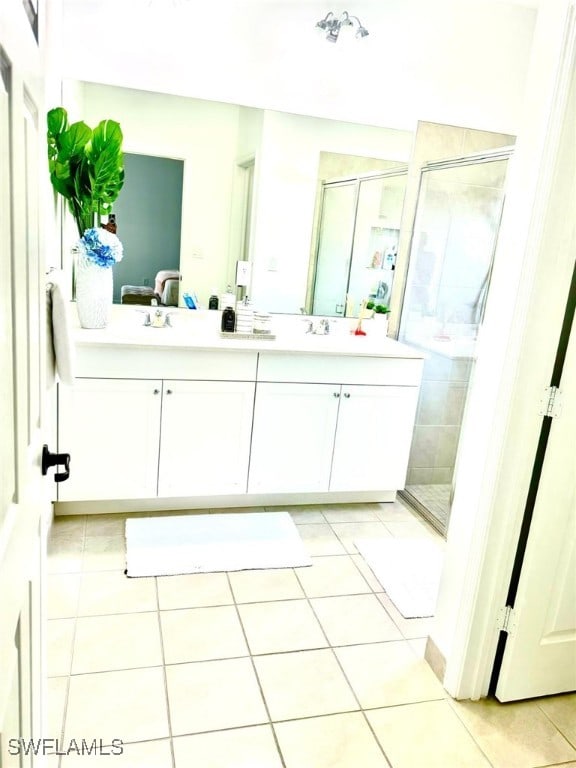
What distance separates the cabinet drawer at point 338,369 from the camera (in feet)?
9.42

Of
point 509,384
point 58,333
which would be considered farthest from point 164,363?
point 509,384

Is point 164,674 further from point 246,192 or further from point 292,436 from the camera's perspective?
point 246,192

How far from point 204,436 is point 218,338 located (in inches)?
19.6

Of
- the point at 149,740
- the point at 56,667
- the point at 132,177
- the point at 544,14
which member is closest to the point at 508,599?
the point at 149,740

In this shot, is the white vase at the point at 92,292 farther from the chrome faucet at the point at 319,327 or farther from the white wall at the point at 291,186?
the chrome faucet at the point at 319,327

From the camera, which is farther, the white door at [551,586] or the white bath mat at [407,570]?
the white bath mat at [407,570]

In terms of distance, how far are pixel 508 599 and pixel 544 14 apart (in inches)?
69.2

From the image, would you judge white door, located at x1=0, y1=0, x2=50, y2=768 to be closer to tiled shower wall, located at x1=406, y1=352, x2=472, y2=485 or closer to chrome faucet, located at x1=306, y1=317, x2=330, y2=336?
chrome faucet, located at x1=306, y1=317, x2=330, y2=336

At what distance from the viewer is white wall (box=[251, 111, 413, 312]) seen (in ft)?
10.3

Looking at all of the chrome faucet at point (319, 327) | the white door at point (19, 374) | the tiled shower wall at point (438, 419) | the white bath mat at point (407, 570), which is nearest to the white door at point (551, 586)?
the white bath mat at point (407, 570)

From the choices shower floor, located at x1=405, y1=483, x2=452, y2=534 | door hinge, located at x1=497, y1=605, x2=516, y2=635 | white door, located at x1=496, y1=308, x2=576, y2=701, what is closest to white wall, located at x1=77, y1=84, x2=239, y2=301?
shower floor, located at x1=405, y1=483, x2=452, y2=534

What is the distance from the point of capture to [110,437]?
272 centimetres

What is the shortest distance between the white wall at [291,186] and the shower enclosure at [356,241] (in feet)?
0.34

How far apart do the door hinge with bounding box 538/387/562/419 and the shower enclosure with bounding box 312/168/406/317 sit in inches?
71.9
